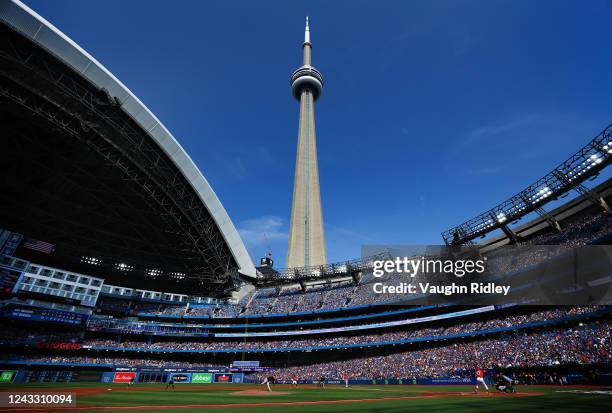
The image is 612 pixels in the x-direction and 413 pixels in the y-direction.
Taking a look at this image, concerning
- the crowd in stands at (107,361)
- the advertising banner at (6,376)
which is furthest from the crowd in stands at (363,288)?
the advertising banner at (6,376)

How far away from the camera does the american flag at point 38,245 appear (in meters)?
56.8

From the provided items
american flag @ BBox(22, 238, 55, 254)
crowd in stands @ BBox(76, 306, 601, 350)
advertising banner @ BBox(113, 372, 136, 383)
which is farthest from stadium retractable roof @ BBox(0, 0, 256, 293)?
advertising banner @ BBox(113, 372, 136, 383)

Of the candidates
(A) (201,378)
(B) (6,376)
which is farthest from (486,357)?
(B) (6,376)

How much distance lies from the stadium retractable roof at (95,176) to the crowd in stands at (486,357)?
27.9 metres

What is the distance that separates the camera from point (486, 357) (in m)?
38.6

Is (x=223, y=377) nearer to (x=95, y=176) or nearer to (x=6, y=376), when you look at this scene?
(x=6, y=376)

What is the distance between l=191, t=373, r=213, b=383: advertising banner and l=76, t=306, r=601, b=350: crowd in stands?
9313 mm

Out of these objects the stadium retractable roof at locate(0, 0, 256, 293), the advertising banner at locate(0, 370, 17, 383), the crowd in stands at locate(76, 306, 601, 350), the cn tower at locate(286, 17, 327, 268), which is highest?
the cn tower at locate(286, 17, 327, 268)

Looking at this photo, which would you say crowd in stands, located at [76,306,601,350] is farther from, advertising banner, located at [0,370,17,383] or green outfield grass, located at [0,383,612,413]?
green outfield grass, located at [0,383,612,413]

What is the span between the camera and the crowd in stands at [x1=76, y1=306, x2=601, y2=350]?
3862 cm

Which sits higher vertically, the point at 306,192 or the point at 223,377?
the point at 306,192

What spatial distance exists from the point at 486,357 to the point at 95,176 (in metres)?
58.1

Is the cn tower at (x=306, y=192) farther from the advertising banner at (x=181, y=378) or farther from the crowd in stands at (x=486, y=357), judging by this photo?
the advertising banner at (x=181, y=378)

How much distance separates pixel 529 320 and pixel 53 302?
7369cm
